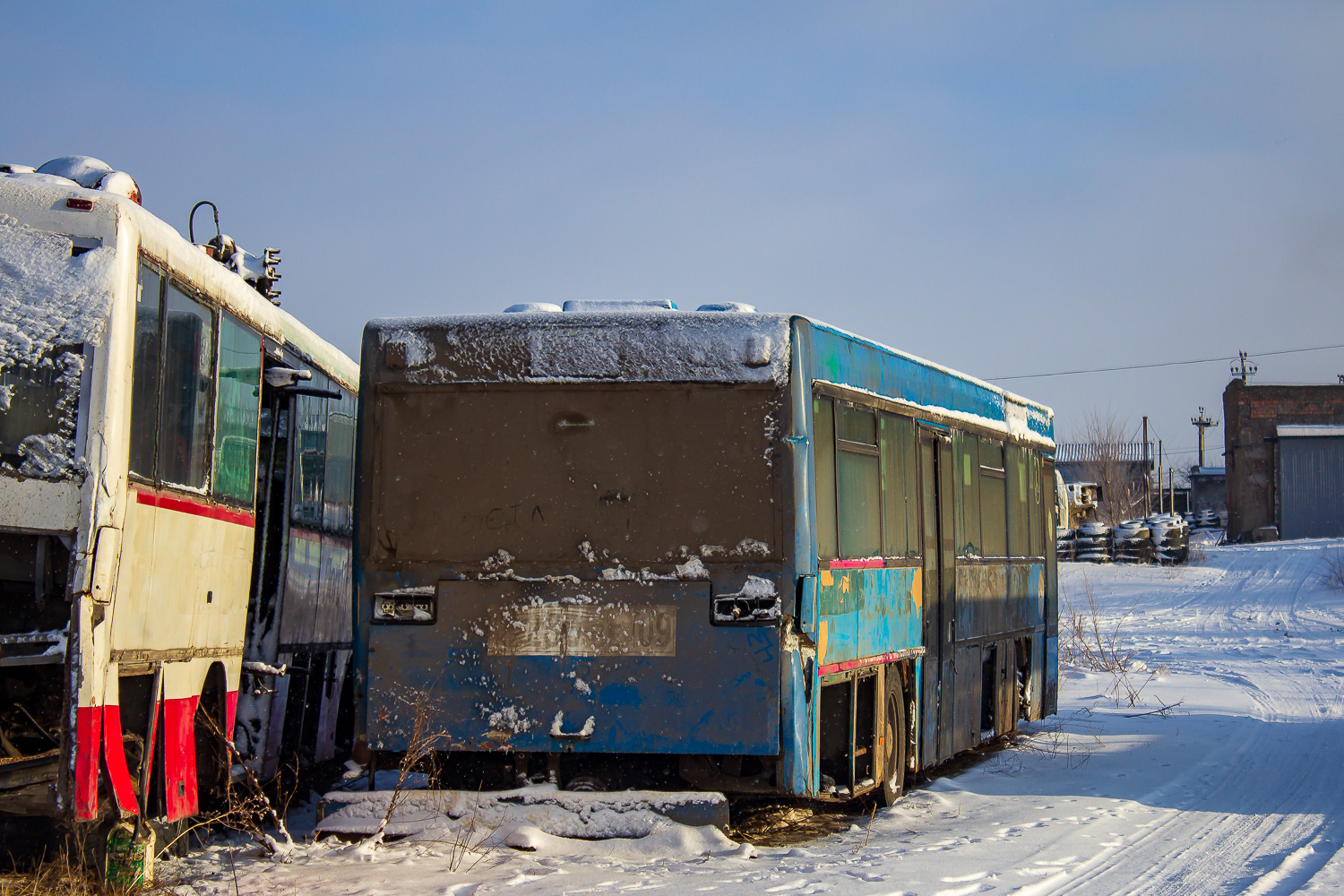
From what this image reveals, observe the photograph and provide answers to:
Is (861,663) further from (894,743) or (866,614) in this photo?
(894,743)

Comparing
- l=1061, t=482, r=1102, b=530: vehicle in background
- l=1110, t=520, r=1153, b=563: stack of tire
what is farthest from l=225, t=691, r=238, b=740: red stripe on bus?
l=1110, t=520, r=1153, b=563: stack of tire

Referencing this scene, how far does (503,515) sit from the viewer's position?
7555 millimetres

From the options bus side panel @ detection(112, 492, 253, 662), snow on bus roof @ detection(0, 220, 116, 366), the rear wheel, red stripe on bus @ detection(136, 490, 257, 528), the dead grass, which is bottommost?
the dead grass

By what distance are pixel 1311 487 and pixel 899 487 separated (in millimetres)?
58371

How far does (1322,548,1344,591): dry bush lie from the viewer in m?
38.2

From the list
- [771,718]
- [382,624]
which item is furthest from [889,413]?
[382,624]

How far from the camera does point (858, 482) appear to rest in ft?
28.4

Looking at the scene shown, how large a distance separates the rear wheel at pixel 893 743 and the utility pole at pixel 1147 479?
2509 inches

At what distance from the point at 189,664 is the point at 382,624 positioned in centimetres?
104

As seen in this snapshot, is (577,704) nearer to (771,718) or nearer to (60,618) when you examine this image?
(771,718)

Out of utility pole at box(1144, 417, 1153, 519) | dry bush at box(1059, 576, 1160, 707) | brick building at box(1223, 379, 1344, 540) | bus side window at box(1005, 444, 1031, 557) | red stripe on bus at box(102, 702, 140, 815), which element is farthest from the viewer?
utility pole at box(1144, 417, 1153, 519)

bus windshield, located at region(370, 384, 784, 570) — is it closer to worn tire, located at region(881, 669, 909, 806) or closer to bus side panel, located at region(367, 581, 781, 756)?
bus side panel, located at region(367, 581, 781, 756)

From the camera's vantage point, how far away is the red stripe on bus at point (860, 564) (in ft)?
26.6

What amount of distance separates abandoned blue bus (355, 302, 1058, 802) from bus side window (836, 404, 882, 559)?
0.82ft
